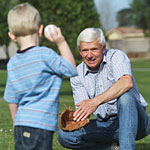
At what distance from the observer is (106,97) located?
414cm

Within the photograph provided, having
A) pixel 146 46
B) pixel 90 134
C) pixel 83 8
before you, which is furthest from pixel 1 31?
pixel 146 46

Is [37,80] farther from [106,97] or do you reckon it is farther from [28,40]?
[106,97]

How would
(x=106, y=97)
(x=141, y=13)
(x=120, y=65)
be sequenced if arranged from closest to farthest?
(x=106, y=97), (x=120, y=65), (x=141, y=13)

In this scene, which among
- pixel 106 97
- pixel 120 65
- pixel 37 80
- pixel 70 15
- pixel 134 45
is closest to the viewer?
pixel 37 80

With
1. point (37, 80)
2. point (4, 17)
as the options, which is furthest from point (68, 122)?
point (4, 17)

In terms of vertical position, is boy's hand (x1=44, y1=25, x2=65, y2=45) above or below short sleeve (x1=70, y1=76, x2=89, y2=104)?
above

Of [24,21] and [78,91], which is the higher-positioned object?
[24,21]

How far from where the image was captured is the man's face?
450 centimetres

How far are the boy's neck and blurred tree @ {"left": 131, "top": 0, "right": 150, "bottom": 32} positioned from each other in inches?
2326

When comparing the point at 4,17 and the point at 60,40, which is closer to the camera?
the point at 60,40

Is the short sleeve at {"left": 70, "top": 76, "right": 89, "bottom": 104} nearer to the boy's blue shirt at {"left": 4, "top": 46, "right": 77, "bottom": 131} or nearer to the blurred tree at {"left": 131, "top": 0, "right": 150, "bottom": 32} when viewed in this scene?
the boy's blue shirt at {"left": 4, "top": 46, "right": 77, "bottom": 131}

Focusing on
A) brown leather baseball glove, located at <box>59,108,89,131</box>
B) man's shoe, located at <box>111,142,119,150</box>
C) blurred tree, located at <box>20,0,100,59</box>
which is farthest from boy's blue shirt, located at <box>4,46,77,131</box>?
blurred tree, located at <box>20,0,100,59</box>

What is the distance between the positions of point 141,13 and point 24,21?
61051mm

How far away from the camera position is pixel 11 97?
11.4ft
